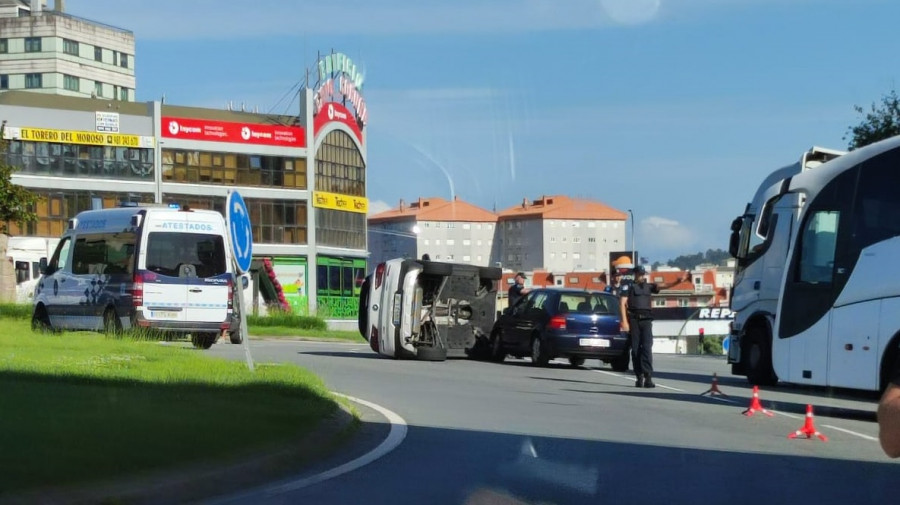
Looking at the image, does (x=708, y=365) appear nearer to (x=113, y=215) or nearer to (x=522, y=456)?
(x=113, y=215)

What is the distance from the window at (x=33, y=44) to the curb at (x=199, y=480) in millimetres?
102057

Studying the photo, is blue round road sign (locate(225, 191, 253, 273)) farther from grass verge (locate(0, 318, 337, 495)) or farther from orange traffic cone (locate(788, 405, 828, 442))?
orange traffic cone (locate(788, 405, 828, 442))

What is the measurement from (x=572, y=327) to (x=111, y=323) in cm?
910

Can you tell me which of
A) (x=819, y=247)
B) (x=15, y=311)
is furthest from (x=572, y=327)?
(x=15, y=311)

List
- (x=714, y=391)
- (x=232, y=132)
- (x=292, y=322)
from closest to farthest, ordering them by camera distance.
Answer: (x=714, y=391)
(x=292, y=322)
(x=232, y=132)

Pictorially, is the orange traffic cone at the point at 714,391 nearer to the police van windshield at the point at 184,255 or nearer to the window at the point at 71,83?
the police van windshield at the point at 184,255

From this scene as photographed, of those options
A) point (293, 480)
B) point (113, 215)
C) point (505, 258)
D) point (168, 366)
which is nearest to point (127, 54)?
point (505, 258)

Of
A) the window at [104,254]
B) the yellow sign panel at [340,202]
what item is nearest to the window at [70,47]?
the yellow sign panel at [340,202]

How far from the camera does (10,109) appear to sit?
70000 millimetres

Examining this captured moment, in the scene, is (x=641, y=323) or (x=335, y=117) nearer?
(x=641, y=323)

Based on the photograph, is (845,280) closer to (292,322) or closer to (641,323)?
(641,323)

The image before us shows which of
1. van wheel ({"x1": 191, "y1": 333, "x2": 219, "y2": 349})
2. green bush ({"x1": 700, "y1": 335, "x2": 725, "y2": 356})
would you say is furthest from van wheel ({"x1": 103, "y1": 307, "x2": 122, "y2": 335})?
green bush ({"x1": 700, "y1": 335, "x2": 725, "y2": 356})

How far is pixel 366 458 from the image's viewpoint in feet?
32.4

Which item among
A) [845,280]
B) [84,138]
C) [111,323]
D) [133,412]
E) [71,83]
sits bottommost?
[133,412]
